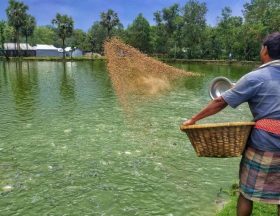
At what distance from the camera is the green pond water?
6859mm

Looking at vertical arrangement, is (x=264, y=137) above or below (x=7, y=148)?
above

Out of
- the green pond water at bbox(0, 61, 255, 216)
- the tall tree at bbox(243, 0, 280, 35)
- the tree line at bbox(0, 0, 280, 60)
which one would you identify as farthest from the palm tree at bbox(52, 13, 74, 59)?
the green pond water at bbox(0, 61, 255, 216)

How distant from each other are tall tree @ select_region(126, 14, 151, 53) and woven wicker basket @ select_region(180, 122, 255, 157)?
96965 mm

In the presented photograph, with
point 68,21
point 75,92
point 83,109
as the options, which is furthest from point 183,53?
point 83,109

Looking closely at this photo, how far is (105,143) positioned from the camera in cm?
1095

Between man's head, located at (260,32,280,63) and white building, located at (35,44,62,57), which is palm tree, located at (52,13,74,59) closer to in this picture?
white building, located at (35,44,62,57)

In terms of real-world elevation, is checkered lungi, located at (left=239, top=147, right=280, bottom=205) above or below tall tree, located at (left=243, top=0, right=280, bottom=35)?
below

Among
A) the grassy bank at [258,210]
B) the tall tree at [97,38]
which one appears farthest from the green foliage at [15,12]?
the grassy bank at [258,210]

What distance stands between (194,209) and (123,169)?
2432 millimetres

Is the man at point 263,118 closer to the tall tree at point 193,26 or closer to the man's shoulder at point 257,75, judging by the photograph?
the man's shoulder at point 257,75

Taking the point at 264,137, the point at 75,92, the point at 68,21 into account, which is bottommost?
the point at 75,92

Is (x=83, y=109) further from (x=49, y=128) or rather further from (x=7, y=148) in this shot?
(x=7, y=148)

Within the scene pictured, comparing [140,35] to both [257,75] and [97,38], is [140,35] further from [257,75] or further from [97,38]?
[257,75]

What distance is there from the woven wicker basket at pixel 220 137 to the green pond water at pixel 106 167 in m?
Result: 2.55
